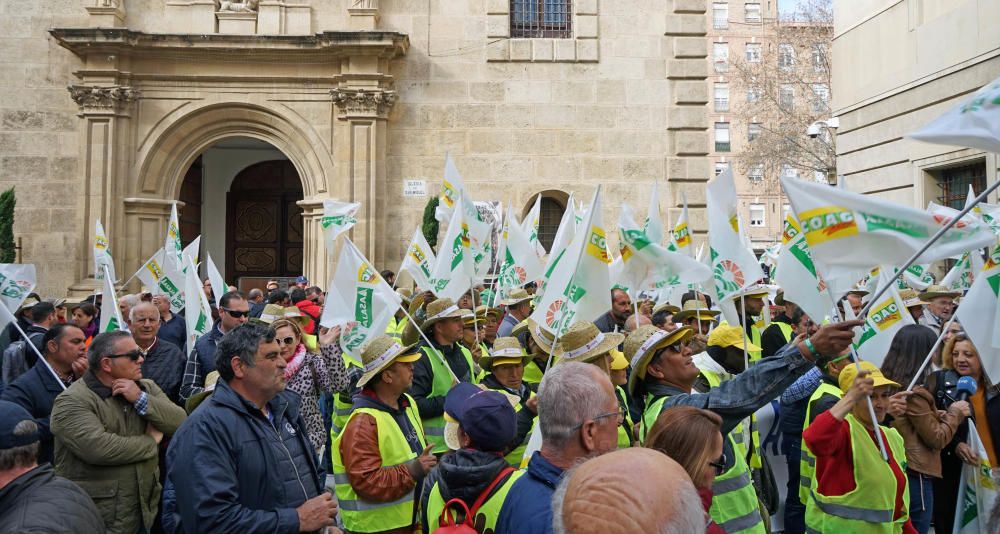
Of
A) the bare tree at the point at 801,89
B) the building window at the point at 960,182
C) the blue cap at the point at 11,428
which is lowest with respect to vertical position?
the blue cap at the point at 11,428

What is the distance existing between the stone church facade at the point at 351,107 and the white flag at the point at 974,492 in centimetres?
1213

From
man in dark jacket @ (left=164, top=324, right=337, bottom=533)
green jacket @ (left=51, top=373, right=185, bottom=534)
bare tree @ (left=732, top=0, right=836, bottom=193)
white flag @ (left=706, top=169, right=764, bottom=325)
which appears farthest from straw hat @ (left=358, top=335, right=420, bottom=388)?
bare tree @ (left=732, top=0, right=836, bottom=193)

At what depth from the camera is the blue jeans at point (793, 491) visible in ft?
19.5

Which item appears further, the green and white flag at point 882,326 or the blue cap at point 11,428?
the green and white flag at point 882,326

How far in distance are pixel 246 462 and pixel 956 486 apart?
14.8 ft

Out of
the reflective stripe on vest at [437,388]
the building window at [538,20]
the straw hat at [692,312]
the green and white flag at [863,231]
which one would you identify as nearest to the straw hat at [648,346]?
the green and white flag at [863,231]

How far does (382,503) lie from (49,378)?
2.69 metres

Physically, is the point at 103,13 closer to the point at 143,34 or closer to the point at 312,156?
the point at 143,34

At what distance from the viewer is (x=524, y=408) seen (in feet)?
16.2

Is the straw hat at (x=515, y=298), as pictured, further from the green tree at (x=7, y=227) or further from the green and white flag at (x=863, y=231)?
the green tree at (x=7, y=227)

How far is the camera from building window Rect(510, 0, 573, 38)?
17.6 metres

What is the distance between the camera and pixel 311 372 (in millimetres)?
6586

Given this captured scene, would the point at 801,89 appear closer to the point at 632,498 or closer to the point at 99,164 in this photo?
the point at 99,164

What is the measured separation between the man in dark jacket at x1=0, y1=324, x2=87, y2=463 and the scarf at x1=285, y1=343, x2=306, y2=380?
1410mm
